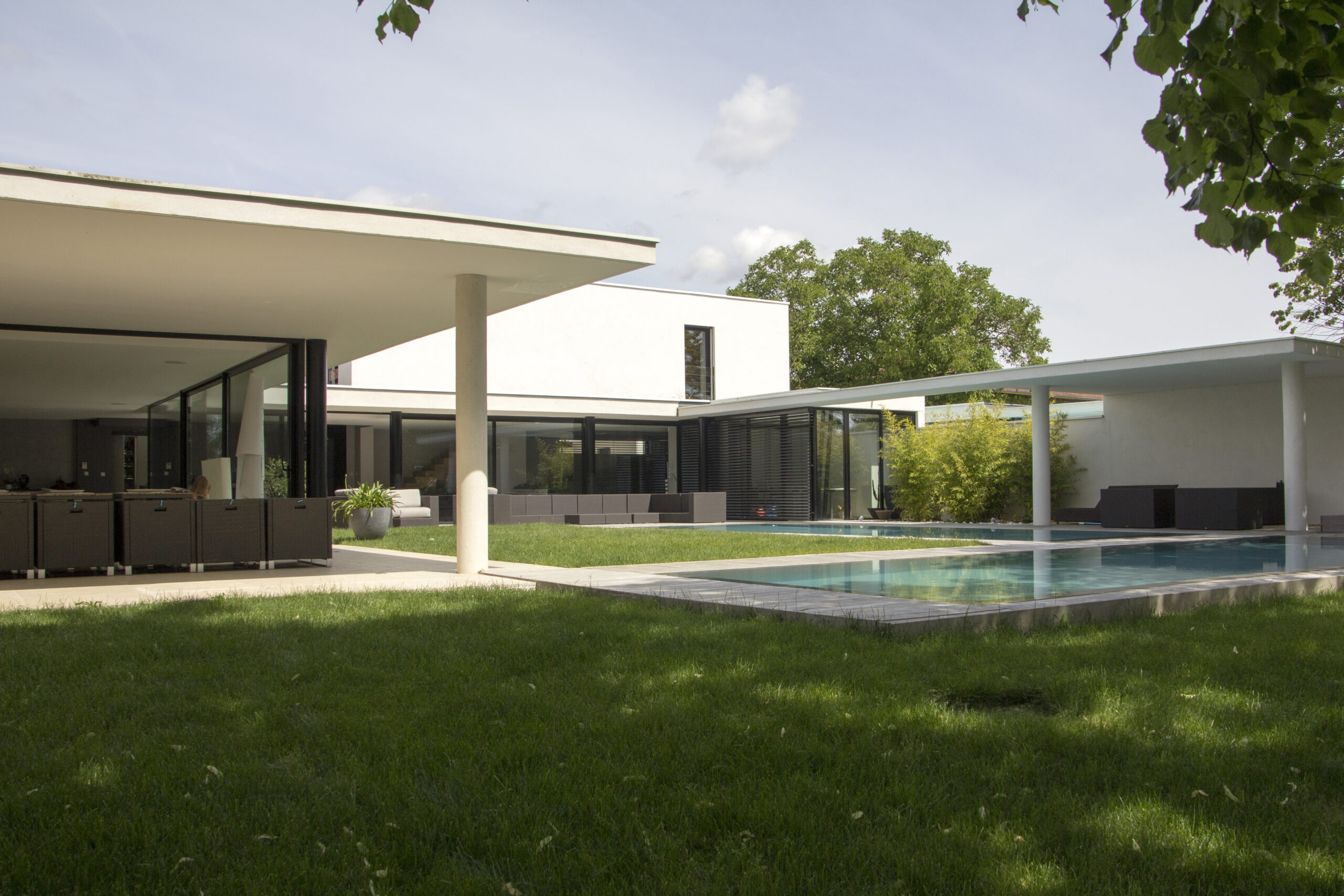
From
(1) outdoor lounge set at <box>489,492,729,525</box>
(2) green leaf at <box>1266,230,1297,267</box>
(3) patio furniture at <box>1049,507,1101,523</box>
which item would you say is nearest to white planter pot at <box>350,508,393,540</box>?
(1) outdoor lounge set at <box>489,492,729,525</box>

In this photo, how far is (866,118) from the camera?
15.4 m

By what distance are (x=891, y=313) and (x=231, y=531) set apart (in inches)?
1303

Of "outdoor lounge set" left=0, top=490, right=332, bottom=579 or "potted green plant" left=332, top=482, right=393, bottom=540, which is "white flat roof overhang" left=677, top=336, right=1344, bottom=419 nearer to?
"potted green plant" left=332, top=482, right=393, bottom=540

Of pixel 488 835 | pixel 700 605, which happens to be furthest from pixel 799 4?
pixel 488 835

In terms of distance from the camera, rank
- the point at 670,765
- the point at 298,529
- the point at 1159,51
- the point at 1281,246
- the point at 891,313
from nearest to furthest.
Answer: the point at 1159,51 → the point at 1281,246 → the point at 670,765 → the point at 298,529 → the point at 891,313

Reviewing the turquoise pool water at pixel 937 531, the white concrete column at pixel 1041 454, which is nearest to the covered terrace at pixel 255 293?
the turquoise pool water at pixel 937 531

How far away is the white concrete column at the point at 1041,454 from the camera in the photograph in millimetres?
19094

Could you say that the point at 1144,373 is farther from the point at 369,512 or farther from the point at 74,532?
the point at 74,532

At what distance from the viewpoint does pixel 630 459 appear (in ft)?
83.3

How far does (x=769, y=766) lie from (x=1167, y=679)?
2.28 m

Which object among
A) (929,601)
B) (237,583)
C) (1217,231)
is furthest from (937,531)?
(1217,231)

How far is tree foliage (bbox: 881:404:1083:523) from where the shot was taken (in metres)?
21.1

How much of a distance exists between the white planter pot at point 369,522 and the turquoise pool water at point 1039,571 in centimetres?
825

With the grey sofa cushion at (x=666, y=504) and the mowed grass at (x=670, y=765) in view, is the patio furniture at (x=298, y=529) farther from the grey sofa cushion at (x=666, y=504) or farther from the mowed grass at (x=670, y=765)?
the grey sofa cushion at (x=666, y=504)
